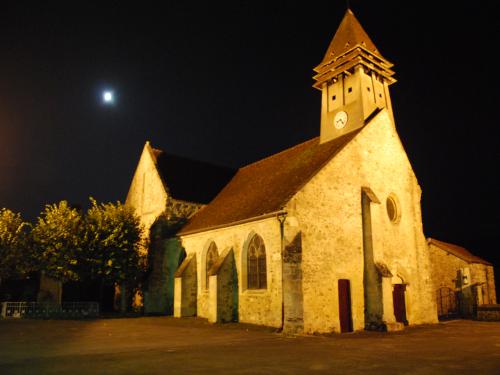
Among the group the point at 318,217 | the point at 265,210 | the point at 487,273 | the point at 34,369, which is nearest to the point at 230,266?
the point at 265,210

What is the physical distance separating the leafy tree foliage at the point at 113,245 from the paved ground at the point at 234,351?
6.21 m

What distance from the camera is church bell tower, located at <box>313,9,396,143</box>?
22750mm

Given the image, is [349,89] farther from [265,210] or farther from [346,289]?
[346,289]

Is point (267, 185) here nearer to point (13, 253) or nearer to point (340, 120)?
point (340, 120)

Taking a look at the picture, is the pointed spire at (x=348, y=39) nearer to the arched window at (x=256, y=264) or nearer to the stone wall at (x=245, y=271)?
the stone wall at (x=245, y=271)

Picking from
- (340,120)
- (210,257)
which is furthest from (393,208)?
(210,257)

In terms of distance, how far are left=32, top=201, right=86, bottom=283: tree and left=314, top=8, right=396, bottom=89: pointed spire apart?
1823 cm

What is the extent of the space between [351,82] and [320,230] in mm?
10628

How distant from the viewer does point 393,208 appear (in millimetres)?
22234

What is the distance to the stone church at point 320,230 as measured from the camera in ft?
56.6

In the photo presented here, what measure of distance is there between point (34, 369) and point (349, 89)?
21.0 metres

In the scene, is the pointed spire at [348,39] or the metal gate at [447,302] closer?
the pointed spire at [348,39]

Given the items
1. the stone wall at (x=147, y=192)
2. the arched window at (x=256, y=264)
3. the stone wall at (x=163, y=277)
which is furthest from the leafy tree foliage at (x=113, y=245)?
the arched window at (x=256, y=264)

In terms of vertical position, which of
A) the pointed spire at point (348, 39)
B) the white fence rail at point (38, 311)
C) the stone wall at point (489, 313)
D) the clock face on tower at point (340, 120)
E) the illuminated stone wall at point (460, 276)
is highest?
the pointed spire at point (348, 39)
